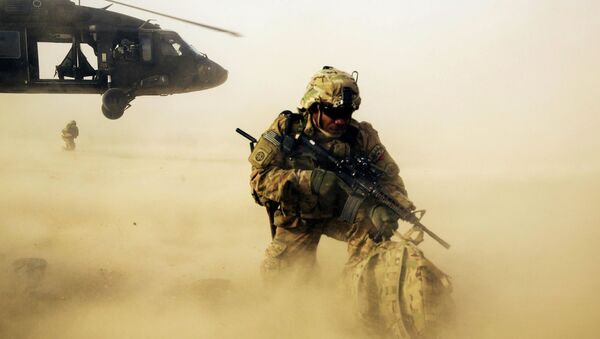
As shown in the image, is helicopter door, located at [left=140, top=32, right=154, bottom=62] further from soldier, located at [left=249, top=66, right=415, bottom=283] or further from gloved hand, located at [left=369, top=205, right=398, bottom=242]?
gloved hand, located at [left=369, top=205, right=398, bottom=242]

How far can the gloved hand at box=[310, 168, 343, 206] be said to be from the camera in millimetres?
4156

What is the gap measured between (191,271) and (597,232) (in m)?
5.29

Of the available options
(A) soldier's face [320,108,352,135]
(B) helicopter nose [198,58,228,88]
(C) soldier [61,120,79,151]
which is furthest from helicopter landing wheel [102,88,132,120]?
(A) soldier's face [320,108,352,135]

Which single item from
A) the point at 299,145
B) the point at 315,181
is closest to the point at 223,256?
the point at 299,145

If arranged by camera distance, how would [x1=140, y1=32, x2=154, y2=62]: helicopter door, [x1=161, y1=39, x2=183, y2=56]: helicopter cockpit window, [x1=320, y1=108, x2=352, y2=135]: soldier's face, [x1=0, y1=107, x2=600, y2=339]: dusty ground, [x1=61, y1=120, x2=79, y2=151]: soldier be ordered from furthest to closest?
[x1=61, y1=120, x2=79, y2=151]: soldier < [x1=161, y1=39, x2=183, y2=56]: helicopter cockpit window < [x1=140, y1=32, x2=154, y2=62]: helicopter door < [x1=0, y1=107, x2=600, y2=339]: dusty ground < [x1=320, y1=108, x2=352, y2=135]: soldier's face

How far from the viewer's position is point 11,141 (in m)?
20.8

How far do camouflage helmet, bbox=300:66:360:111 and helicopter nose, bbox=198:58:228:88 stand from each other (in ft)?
27.4

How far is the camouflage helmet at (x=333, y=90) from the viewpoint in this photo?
175 inches

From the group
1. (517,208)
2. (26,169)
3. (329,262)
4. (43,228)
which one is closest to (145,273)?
(329,262)

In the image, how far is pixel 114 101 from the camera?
38.1ft

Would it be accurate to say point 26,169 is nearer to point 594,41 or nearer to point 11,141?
point 11,141

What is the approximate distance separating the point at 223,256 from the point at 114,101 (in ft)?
17.8

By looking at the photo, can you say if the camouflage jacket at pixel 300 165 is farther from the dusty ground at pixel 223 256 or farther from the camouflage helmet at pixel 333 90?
the dusty ground at pixel 223 256

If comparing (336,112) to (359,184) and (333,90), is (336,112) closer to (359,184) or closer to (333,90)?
(333,90)
